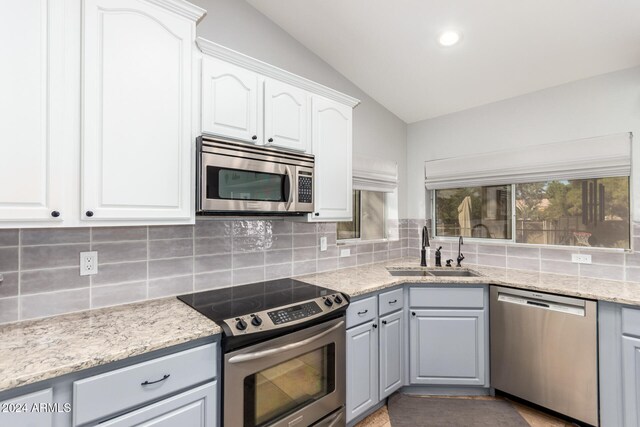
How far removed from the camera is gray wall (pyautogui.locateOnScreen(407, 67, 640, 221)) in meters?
2.35

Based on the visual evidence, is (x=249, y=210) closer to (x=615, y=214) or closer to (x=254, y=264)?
(x=254, y=264)

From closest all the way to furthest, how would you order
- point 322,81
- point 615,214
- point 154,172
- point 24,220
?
point 24,220
point 154,172
point 615,214
point 322,81

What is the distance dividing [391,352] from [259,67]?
214 cm

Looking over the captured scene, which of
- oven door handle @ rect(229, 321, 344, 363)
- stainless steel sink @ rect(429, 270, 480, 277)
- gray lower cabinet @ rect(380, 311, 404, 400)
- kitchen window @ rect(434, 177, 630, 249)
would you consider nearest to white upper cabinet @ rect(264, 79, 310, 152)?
oven door handle @ rect(229, 321, 344, 363)

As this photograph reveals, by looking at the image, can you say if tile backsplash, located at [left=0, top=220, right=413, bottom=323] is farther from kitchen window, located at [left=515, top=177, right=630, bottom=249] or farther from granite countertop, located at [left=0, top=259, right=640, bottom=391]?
kitchen window, located at [left=515, top=177, right=630, bottom=249]

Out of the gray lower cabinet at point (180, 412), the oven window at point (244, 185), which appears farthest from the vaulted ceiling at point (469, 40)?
the gray lower cabinet at point (180, 412)

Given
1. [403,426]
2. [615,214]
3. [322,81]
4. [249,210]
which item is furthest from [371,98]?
[403,426]

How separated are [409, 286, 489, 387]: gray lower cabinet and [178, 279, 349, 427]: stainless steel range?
81 cm

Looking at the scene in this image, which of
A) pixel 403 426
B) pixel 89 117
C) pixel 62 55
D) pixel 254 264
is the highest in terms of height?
pixel 62 55

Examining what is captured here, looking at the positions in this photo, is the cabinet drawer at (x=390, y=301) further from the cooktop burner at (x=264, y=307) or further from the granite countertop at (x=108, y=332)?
the cooktop burner at (x=264, y=307)

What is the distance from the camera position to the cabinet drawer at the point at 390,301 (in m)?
2.27

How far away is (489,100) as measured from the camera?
9.69 ft

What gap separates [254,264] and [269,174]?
0.72m

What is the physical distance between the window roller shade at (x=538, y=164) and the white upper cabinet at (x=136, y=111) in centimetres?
258
